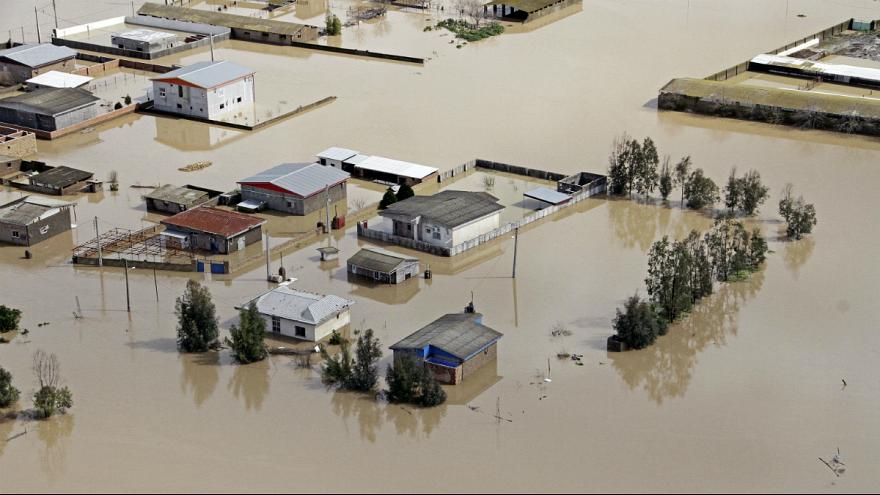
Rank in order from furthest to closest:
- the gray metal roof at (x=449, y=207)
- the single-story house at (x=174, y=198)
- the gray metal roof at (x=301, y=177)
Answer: the gray metal roof at (x=301, y=177) < the single-story house at (x=174, y=198) < the gray metal roof at (x=449, y=207)

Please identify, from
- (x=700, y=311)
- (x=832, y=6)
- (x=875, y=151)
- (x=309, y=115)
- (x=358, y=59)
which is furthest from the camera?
Answer: (x=832, y=6)

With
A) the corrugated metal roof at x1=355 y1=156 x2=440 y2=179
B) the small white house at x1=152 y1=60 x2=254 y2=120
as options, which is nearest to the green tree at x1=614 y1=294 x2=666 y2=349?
the corrugated metal roof at x1=355 y1=156 x2=440 y2=179

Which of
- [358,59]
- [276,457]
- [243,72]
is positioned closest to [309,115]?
[243,72]

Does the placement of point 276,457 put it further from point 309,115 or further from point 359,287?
point 309,115

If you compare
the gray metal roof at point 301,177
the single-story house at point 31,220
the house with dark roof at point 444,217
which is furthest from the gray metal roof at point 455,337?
the single-story house at point 31,220

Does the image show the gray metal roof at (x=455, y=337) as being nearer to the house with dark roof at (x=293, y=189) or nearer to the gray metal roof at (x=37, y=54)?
the house with dark roof at (x=293, y=189)

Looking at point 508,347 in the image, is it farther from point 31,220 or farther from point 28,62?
point 28,62

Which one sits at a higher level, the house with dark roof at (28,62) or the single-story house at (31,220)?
the house with dark roof at (28,62)
